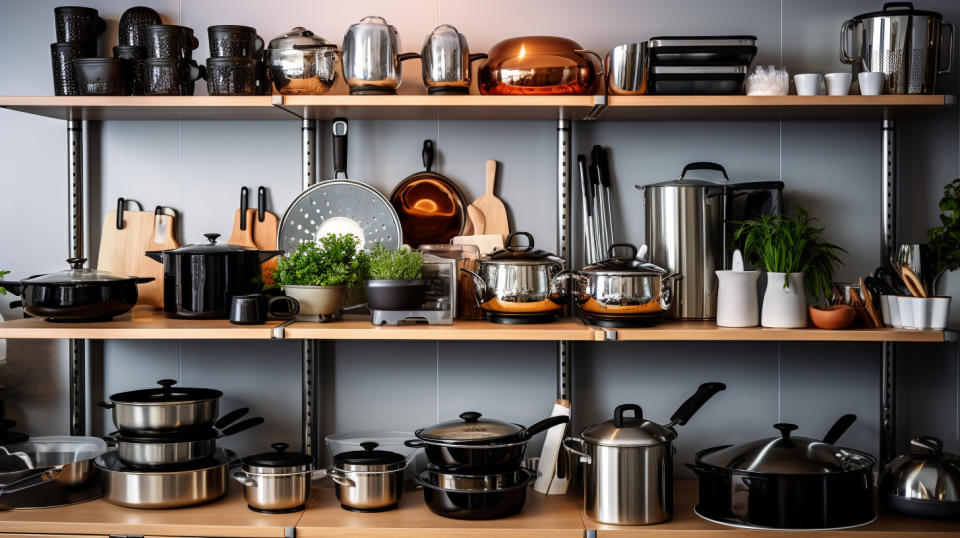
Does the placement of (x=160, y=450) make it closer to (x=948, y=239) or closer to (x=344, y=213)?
(x=344, y=213)

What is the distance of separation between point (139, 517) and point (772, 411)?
69.5 inches

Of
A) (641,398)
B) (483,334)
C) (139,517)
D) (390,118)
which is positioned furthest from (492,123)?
(139,517)

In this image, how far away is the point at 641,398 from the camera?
8.26 feet

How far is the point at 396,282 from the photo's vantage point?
2.16m

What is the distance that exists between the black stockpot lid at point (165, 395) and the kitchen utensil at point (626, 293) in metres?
1.02

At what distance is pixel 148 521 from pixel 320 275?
0.73 meters

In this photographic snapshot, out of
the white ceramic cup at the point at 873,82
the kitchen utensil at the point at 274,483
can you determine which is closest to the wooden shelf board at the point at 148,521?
the kitchen utensil at the point at 274,483

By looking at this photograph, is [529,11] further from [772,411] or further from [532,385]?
[772,411]

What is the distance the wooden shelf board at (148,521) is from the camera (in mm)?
2018

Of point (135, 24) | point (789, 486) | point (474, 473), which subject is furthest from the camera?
point (135, 24)

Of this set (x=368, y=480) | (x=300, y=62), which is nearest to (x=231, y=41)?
(x=300, y=62)

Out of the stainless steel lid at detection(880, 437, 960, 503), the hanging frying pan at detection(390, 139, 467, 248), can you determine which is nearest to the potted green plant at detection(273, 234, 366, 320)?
the hanging frying pan at detection(390, 139, 467, 248)

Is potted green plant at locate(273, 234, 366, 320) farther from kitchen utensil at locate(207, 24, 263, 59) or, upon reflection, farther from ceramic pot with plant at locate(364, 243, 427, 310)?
kitchen utensil at locate(207, 24, 263, 59)

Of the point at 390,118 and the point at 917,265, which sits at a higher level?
the point at 390,118
